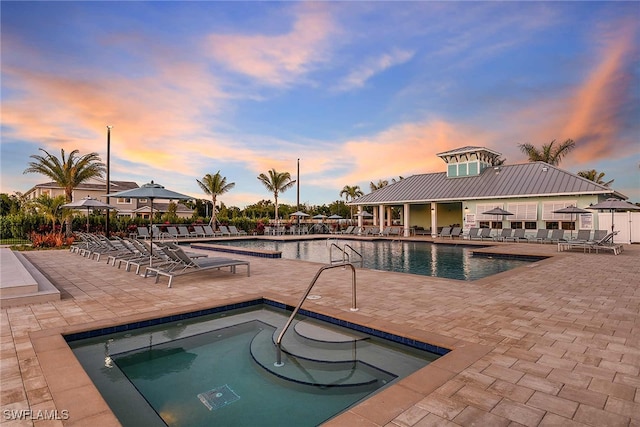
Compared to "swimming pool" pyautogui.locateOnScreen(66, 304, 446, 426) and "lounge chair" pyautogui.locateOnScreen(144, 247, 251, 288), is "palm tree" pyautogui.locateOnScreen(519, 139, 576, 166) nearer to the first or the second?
"lounge chair" pyautogui.locateOnScreen(144, 247, 251, 288)

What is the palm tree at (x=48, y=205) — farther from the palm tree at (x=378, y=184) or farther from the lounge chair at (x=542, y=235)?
the palm tree at (x=378, y=184)

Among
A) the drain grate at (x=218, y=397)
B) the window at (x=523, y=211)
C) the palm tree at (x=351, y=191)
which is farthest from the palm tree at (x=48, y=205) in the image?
the palm tree at (x=351, y=191)

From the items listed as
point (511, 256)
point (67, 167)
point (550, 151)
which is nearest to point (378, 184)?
point (550, 151)

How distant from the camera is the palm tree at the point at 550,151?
28.8 m

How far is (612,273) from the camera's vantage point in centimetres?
854

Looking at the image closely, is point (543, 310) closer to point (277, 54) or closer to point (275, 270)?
point (275, 270)

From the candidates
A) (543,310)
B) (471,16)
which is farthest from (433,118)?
(543,310)

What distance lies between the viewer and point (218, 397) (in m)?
3.18

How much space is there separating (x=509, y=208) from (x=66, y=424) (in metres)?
23.1

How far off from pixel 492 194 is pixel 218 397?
860 inches

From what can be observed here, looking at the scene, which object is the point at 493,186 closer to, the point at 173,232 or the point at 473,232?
the point at 473,232

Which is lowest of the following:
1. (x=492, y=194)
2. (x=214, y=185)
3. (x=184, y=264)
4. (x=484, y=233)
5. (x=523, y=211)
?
(x=184, y=264)

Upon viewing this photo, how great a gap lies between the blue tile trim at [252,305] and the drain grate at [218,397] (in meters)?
1.92

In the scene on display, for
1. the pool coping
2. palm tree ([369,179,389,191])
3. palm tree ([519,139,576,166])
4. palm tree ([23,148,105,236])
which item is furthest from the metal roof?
palm tree ([369,179,389,191])
